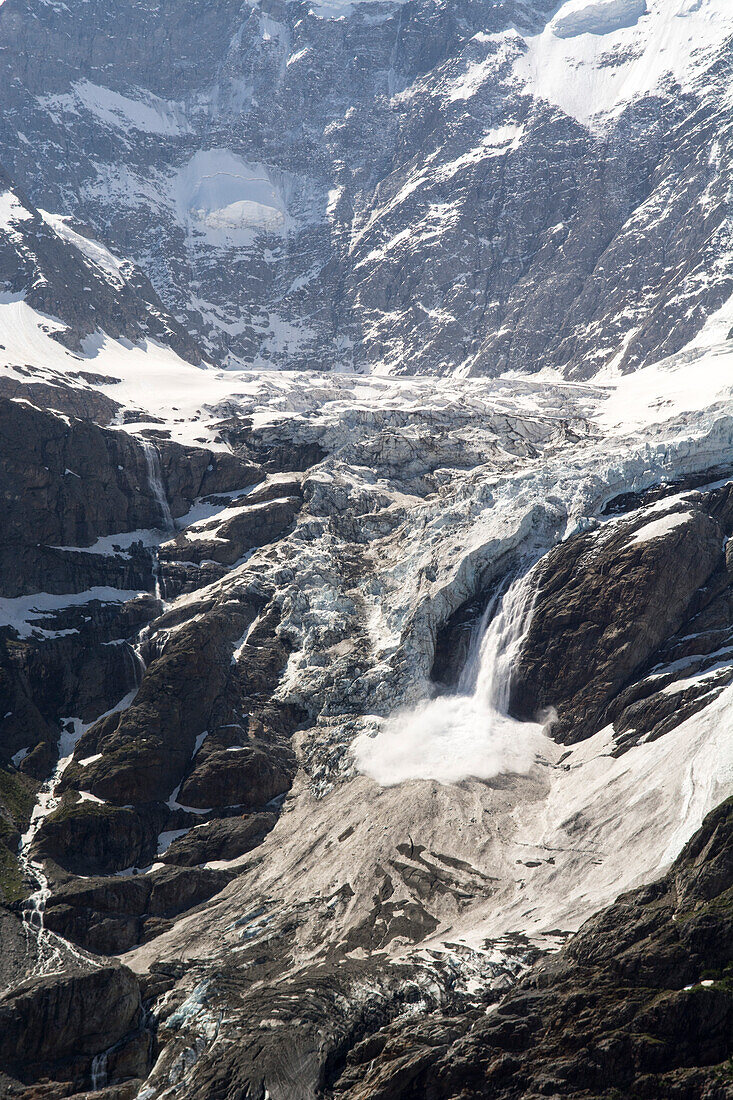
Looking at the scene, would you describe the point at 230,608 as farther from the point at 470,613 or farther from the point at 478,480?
the point at 478,480

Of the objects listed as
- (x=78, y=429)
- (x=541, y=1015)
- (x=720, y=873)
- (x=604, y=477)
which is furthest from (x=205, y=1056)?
(x=78, y=429)

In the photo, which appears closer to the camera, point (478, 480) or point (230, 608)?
point (230, 608)

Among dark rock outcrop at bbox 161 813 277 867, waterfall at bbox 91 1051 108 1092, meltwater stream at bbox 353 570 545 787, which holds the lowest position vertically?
waterfall at bbox 91 1051 108 1092

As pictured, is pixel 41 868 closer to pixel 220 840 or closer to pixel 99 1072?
pixel 220 840

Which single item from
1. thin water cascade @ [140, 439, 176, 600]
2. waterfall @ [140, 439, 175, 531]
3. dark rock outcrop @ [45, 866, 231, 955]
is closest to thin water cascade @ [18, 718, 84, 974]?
dark rock outcrop @ [45, 866, 231, 955]

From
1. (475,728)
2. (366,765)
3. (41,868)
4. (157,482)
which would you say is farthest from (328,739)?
(157,482)

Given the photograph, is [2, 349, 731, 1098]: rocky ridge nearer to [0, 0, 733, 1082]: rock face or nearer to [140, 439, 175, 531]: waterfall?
[0, 0, 733, 1082]: rock face
